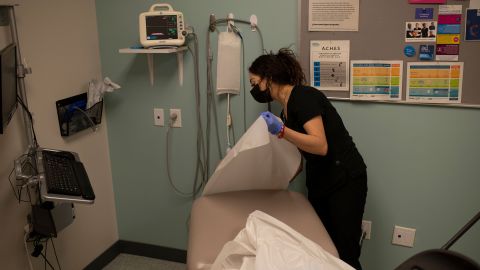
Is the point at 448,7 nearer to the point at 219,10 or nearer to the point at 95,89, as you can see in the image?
the point at 219,10

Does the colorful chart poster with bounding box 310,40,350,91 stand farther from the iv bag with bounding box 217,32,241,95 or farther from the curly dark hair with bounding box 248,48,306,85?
the iv bag with bounding box 217,32,241,95

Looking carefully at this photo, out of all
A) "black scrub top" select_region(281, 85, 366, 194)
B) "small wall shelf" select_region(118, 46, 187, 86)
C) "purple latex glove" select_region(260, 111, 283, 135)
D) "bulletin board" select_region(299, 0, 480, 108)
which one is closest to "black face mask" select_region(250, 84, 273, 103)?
"black scrub top" select_region(281, 85, 366, 194)

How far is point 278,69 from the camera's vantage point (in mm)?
1938

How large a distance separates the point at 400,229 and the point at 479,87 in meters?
0.83

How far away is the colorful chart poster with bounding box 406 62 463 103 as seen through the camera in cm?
204

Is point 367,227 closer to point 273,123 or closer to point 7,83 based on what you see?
point 273,123

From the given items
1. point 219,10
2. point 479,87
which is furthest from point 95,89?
point 479,87

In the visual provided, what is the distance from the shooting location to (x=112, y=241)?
2.85 m

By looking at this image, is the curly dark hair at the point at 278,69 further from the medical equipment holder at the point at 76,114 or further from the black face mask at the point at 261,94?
the medical equipment holder at the point at 76,114

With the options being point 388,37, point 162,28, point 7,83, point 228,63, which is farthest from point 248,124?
point 7,83

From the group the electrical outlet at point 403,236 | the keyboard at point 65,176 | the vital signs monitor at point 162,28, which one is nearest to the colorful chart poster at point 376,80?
the electrical outlet at point 403,236

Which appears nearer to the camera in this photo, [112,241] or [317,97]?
[317,97]

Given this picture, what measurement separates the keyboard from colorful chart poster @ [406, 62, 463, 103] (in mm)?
1559

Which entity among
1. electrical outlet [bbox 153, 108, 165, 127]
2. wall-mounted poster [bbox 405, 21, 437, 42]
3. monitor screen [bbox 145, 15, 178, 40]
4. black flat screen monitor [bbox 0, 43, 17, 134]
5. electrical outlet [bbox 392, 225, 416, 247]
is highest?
monitor screen [bbox 145, 15, 178, 40]
